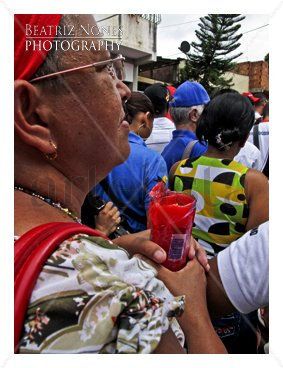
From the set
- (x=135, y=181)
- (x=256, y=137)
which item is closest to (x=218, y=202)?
(x=135, y=181)

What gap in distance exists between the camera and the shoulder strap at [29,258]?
60 cm

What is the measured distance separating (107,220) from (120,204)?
1.05 feet

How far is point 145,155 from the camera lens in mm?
1968

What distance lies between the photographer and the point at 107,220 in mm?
1620

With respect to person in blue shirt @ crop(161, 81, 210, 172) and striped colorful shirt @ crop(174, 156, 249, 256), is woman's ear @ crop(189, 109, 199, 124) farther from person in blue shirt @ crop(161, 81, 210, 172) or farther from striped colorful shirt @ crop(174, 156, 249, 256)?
striped colorful shirt @ crop(174, 156, 249, 256)

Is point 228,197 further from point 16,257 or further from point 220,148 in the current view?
point 16,257

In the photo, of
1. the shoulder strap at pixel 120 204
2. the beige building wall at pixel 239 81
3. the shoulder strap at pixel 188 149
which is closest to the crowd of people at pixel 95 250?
the shoulder strap at pixel 120 204

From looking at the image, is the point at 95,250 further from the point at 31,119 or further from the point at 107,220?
the point at 107,220

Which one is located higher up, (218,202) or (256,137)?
(256,137)

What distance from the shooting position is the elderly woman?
604mm

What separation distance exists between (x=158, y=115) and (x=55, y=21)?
2.22 metres
